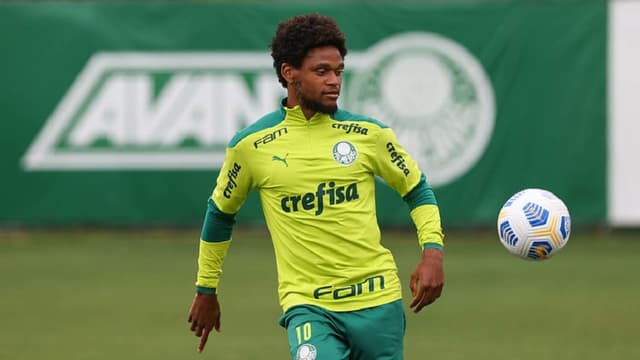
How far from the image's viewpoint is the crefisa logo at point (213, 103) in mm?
16656

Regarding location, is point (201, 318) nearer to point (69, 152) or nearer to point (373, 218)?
point (373, 218)

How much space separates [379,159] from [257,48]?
11.7 meters

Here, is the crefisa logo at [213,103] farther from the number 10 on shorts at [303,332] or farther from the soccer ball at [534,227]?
the number 10 on shorts at [303,332]

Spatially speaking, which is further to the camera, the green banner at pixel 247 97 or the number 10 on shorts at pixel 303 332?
the green banner at pixel 247 97

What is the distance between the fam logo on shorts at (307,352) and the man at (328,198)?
6 cm

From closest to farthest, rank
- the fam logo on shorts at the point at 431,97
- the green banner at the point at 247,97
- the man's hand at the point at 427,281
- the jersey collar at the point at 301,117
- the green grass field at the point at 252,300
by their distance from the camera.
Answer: the man's hand at the point at 427,281
the jersey collar at the point at 301,117
the green grass field at the point at 252,300
the fam logo on shorts at the point at 431,97
the green banner at the point at 247,97

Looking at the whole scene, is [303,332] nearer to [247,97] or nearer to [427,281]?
[427,281]

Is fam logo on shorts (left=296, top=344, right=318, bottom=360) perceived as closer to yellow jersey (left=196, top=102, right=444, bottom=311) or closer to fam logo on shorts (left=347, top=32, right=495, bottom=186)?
yellow jersey (left=196, top=102, right=444, bottom=311)

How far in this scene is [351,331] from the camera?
522 centimetres

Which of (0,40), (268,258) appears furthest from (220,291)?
(0,40)

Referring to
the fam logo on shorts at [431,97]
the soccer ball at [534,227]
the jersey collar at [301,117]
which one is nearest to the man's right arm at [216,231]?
the jersey collar at [301,117]

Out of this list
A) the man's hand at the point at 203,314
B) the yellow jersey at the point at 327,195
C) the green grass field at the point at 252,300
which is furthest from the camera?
the green grass field at the point at 252,300

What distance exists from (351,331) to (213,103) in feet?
39.1

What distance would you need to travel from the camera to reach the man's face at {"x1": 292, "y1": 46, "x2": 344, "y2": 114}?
5.34m
